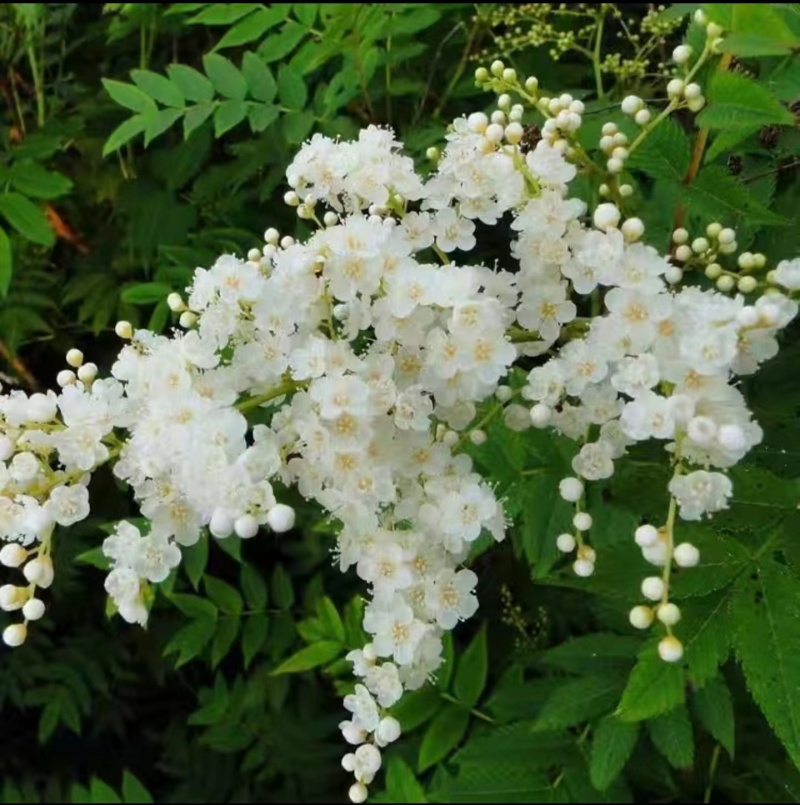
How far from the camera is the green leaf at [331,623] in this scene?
202 cm

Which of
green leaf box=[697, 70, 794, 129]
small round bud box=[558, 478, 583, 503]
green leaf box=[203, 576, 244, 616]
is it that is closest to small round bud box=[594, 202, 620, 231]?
green leaf box=[697, 70, 794, 129]

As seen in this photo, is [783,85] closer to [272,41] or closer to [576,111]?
[576,111]

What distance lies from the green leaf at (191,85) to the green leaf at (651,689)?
1.31 metres

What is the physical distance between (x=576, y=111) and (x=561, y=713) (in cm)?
104

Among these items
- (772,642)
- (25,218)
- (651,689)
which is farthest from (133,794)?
(772,642)

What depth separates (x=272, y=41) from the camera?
1946mm

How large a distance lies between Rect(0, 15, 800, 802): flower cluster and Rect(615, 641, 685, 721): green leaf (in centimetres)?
10

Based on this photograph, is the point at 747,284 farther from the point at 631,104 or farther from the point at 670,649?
the point at 670,649

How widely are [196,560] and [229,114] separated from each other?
89 centimetres

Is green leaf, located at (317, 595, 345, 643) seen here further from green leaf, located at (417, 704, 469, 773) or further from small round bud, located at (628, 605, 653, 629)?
small round bud, located at (628, 605, 653, 629)

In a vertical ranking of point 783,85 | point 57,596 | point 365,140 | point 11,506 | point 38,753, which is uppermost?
point 783,85

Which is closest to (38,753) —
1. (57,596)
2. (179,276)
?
(57,596)

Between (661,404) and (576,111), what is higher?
(576,111)

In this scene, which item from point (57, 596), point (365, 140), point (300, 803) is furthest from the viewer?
point (300, 803)
